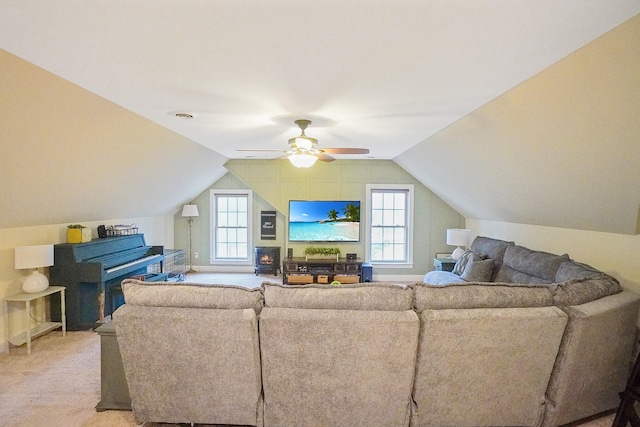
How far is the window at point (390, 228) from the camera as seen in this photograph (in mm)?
6449

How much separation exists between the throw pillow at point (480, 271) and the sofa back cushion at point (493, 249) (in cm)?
13

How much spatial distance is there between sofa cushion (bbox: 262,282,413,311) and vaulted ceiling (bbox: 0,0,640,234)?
152 cm

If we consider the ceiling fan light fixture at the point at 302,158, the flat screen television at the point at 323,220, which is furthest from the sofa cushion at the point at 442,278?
the ceiling fan light fixture at the point at 302,158

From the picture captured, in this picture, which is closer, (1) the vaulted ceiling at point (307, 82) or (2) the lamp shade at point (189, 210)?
(1) the vaulted ceiling at point (307, 82)

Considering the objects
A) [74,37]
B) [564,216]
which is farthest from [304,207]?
[74,37]

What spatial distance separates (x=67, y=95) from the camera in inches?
97.1

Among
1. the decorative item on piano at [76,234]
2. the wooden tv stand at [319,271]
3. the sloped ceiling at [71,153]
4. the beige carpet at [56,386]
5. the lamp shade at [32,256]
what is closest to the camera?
the beige carpet at [56,386]

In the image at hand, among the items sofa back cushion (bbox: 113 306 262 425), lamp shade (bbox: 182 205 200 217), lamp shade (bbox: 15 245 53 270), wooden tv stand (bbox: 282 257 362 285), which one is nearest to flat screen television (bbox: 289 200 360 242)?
wooden tv stand (bbox: 282 257 362 285)

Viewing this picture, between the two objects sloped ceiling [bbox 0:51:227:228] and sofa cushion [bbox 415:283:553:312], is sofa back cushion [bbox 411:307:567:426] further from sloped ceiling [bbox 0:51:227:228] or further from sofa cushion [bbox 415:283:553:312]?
sloped ceiling [bbox 0:51:227:228]

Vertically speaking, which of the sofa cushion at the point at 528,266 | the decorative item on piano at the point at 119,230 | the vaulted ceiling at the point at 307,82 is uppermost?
the vaulted ceiling at the point at 307,82

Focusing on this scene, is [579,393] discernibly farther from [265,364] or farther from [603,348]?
[265,364]

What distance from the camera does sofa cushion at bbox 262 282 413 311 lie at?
195 cm

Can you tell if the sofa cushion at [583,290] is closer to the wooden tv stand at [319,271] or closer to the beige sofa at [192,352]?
the beige sofa at [192,352]

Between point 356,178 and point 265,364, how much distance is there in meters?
4.85
